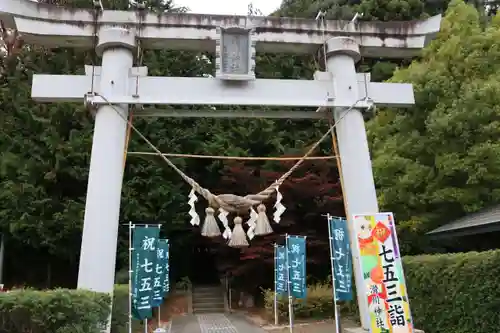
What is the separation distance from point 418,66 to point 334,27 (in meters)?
5.22

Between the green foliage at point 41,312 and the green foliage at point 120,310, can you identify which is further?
the green foliage at point 120,310

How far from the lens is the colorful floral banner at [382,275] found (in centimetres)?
681

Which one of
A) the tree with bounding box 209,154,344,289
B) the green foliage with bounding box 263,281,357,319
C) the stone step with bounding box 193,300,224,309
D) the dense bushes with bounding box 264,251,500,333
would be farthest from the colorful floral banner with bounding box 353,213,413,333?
the stone step with bounding box 193,300,224,309

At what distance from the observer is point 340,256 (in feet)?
31.0

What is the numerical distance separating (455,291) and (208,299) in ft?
45.9

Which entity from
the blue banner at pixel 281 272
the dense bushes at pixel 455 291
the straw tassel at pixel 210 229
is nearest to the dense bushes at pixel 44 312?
the straw tassel at pixel 210 229

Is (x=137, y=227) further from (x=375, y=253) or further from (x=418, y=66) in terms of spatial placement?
(x=418, y=66)

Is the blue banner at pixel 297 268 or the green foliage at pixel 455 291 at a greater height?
the blue banner at pixel 297 268

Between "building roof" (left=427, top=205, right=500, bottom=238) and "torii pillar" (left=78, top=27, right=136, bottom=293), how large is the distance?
654 cm

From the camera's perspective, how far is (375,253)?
276 inches

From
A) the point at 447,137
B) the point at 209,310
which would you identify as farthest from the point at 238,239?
the point at 209,310

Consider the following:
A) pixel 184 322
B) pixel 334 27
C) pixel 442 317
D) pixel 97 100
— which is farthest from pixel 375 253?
pixel 184 322

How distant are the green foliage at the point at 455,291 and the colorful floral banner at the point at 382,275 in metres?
1.57

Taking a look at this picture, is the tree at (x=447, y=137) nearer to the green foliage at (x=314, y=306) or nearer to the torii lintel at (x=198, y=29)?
the torii lintel at (x=198, y=29)
